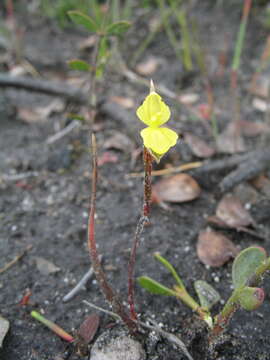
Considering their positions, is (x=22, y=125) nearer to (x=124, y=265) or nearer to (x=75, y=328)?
(x=124, y=265)

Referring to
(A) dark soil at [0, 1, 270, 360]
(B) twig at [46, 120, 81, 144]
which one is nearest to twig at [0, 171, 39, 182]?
(A) dark soil at [0, 1, 270, 360]

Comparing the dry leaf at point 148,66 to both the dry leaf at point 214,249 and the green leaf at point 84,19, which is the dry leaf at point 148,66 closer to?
the green leaf at point 84,19

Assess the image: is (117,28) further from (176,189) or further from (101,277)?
(101,277)

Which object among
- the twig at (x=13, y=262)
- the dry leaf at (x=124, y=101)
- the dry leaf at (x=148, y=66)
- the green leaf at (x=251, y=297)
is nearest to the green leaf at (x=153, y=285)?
the green leaf at (x=251, y=297)

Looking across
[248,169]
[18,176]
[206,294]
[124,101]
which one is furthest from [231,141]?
[18,176]

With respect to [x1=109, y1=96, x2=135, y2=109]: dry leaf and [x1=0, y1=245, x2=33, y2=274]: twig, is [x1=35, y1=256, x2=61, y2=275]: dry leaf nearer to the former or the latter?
[x1=0, y1=245, x2=33, y2=274]: twig

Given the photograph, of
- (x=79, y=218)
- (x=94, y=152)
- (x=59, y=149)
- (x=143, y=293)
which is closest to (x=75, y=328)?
(x=143, y=293)
